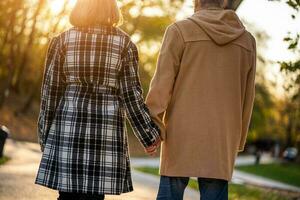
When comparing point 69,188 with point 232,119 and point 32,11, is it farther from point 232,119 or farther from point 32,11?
point 32,11

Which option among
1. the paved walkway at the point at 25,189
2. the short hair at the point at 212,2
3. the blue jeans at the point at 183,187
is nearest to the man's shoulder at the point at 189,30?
the short hair at the point at 212,2

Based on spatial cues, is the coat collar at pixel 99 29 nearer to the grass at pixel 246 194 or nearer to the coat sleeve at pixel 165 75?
the coat sleeve at pixel 165 75

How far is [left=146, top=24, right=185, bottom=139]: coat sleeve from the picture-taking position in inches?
173

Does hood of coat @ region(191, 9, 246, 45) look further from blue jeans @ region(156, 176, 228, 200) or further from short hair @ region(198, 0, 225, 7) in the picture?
blue jeans @ region(156, 176, 228, 200)

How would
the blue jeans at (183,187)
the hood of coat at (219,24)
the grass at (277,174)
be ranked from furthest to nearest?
the grass at (277,174) → the hood of coat at (219,24) → the blue jeans at (183,187)

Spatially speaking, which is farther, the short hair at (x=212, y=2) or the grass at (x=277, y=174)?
the grass at (x=277, y=174)

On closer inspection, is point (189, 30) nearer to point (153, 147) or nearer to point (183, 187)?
point (153, 147)

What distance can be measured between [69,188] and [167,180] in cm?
61

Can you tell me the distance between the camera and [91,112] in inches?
175

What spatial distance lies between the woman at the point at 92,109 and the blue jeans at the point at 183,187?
279 millimetres

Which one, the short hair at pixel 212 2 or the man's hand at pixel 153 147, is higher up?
the short hair at pixel 212 2

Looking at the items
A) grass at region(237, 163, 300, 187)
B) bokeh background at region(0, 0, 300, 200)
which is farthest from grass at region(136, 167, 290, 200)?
grass at region(237, 163, 300, 187)

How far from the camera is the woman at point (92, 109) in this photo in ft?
14.6

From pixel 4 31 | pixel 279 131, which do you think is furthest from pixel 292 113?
pixel 4 31
